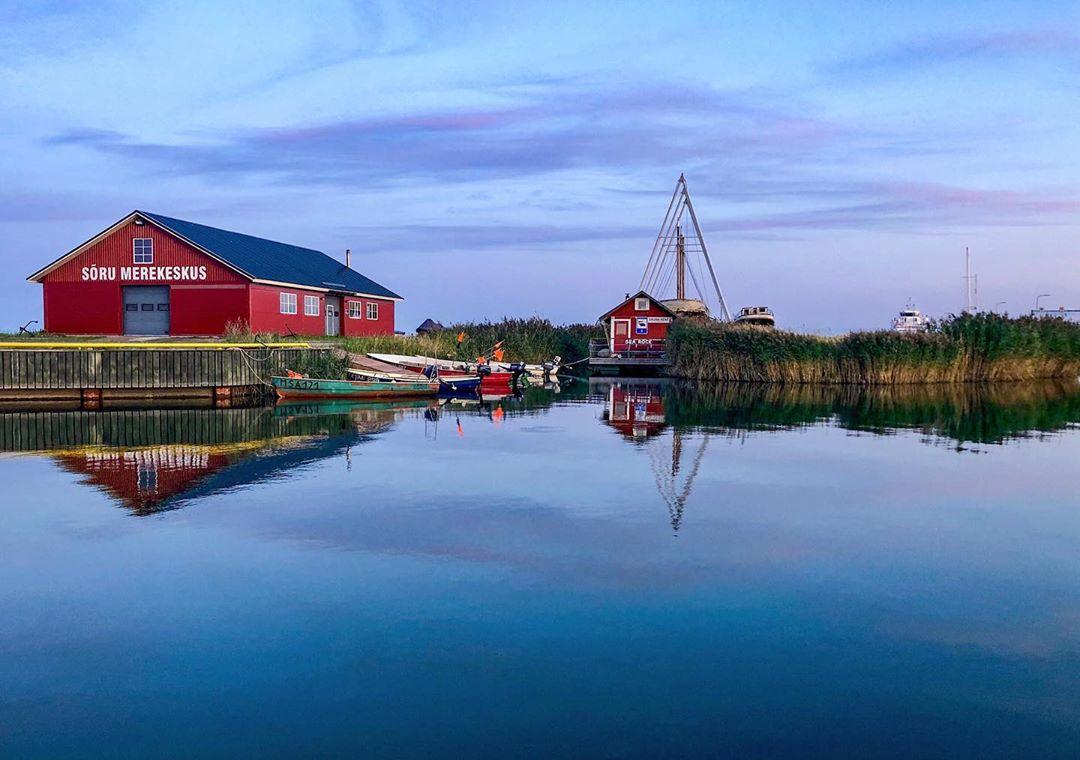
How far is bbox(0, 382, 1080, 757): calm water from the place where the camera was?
24.9 feet

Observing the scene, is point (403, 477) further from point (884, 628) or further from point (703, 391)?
point (703, 391)

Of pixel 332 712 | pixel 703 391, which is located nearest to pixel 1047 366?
pixel 703 391

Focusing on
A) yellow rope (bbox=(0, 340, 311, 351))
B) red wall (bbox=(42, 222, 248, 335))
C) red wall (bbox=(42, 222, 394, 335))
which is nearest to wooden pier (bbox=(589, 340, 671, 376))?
red wall (bbox=(42, 222, 394, 335))

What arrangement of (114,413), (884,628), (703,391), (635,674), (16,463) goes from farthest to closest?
(703,391)
(114,413)
(16,463)
(884,628)
(635,674)

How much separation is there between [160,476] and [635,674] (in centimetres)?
1379

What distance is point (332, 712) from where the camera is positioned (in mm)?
7812

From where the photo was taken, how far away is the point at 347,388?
3834cm

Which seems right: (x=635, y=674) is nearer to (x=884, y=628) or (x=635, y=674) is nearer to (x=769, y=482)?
(x=884, y=628)

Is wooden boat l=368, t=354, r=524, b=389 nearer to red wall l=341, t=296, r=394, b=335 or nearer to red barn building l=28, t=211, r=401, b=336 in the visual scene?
red barn building l=28, t=211, r=401, b=336

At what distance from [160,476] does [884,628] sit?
1458cm

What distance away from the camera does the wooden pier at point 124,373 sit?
36.3m

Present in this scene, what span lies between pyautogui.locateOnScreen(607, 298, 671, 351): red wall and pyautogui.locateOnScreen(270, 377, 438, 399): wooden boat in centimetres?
2535

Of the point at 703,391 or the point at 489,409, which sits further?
the point at 703,391

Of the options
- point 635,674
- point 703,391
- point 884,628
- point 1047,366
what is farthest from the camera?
point 1047,366
